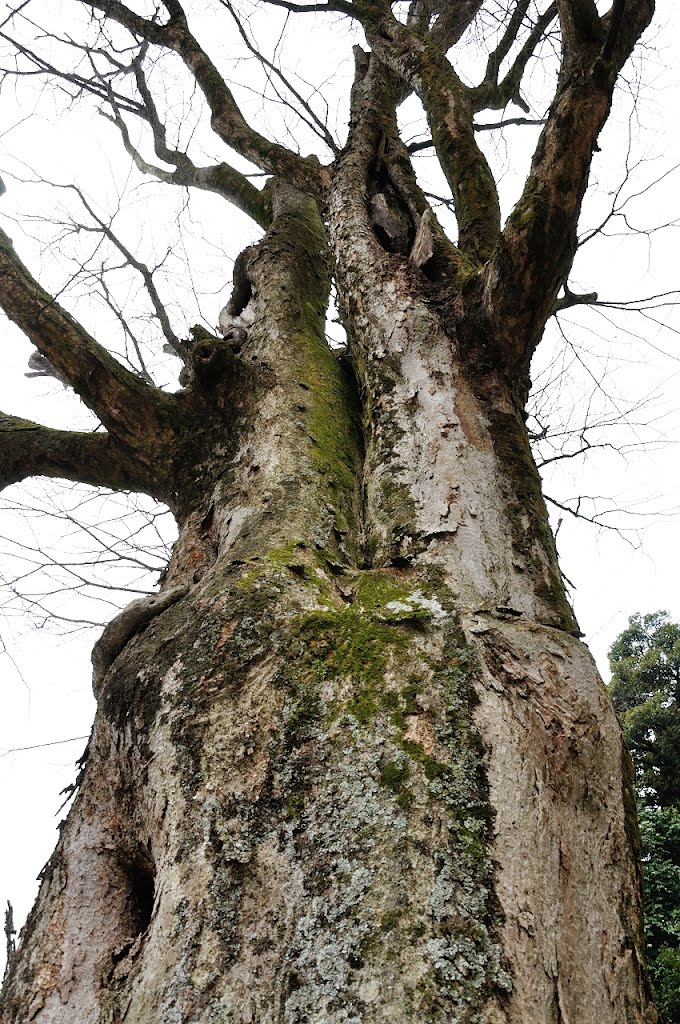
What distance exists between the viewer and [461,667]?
1.24 meters

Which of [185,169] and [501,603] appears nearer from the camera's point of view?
[501,603]

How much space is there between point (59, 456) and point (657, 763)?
9.64 meters

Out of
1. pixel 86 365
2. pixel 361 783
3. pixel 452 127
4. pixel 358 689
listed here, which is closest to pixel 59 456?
pixel 86 365

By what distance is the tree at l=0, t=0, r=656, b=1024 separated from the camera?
97 centimetres

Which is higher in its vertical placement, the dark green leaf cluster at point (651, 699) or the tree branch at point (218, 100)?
the tree branch at point (218, 100)

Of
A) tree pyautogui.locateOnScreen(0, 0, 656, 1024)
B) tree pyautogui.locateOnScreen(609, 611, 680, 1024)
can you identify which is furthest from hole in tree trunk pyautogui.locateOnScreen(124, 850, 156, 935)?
tree pyautogui.locateOnScreen(609, 611, 680, 1024)

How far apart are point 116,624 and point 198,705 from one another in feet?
1.41

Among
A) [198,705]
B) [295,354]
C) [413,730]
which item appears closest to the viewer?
[413,730]

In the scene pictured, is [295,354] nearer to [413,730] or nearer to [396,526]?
[396,526]

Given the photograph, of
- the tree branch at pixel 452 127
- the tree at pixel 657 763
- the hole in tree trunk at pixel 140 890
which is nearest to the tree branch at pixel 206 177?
the tree branch at pixel 452 127

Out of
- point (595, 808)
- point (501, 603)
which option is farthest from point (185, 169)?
point (595, 808)

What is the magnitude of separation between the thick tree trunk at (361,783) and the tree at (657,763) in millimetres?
4385

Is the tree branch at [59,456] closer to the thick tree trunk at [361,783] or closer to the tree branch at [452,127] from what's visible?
the thick tree trunk at [361,783]

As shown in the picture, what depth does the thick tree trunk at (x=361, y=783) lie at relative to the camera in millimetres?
948
